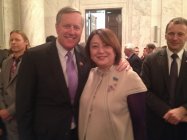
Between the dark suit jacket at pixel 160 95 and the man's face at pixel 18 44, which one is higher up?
the man's face at pixel 18 44

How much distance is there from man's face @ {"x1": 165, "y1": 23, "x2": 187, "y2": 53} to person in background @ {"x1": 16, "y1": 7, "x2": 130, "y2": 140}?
106 centimetres

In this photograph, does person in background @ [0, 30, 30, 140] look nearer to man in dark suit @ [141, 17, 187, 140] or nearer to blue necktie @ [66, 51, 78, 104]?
blue necktie @ [66, 51, 78, 104]

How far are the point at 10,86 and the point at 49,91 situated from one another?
4.27 feet

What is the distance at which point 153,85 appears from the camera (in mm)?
3121

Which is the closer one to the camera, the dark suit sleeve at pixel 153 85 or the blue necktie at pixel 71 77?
the blue necktie at pixel 71 77

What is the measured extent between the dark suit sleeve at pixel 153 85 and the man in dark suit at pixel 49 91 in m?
0.91

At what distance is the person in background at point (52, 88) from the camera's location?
246cm

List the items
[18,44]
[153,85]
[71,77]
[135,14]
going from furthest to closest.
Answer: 1. [135,14]
2. [18,44]
3. [153,85]
4. [71,77]

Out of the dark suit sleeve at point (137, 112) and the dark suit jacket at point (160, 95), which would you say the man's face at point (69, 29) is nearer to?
the dark suit sleeve at point (137, 112)

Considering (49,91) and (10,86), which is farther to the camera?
(10,86)

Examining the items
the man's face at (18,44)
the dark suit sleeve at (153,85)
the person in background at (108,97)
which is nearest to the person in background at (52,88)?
the person in background at (108,97)

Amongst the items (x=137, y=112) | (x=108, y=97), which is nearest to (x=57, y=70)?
(x=108, y=97)

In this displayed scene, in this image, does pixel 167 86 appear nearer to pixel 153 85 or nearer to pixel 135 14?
pixel 153 85

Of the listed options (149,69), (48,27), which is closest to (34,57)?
(149,69)
